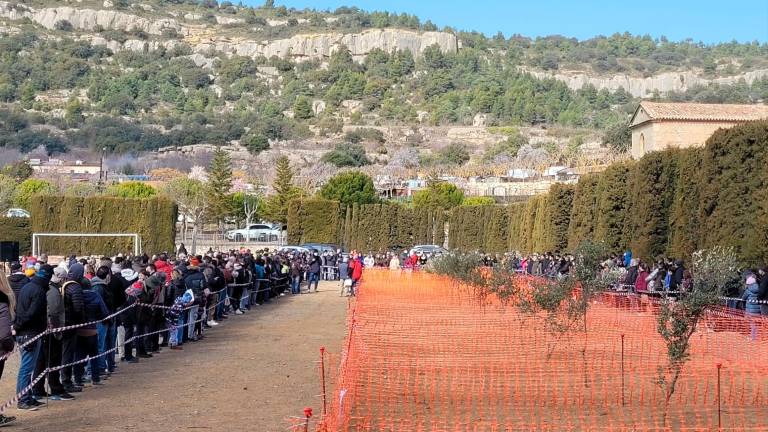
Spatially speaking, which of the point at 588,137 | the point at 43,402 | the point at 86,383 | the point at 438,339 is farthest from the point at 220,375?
the point at 588,137

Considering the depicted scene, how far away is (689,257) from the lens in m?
29.8

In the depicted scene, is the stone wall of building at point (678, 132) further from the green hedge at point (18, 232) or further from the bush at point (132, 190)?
the bush at point (132, 190)

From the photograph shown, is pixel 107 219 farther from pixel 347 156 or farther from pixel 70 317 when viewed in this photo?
pixel 347 156

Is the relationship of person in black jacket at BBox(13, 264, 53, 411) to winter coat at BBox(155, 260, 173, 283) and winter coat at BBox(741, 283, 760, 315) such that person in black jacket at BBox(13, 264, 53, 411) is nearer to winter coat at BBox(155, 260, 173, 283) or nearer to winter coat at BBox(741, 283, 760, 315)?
winter coat at BBox(155, 260, 173, 283)

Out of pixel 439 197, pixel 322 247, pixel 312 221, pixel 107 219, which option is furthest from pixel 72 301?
pixel 439 197

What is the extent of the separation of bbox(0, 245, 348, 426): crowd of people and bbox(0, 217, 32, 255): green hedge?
3458cm

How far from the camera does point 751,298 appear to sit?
70.9 ft

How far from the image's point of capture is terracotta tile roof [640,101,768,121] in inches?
2458

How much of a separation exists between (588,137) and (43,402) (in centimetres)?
15127

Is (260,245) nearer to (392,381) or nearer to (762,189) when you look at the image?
(762,189)

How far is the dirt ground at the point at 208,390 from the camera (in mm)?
11758

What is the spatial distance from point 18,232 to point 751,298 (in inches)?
1770

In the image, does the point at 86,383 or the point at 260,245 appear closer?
the point at 86,383

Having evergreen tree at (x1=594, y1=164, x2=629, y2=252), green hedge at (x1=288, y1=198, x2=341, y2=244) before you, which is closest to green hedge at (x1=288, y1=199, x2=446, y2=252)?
green hedge at (x1=288, y1=198, x2=341, y2=244)
